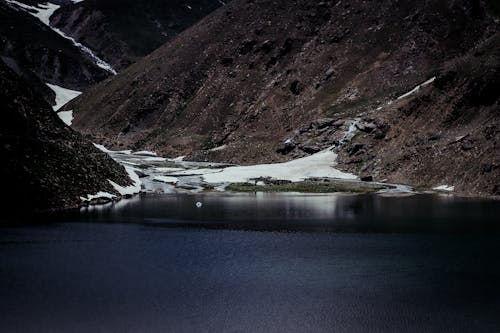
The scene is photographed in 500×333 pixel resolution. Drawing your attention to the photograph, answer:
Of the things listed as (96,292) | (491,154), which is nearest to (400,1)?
(491,154)

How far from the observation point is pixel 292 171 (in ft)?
305

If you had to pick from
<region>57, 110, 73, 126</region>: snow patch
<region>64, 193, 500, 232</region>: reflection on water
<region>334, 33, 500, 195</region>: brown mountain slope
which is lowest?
<region>64, 193, 500, 232</region>: reflection on water

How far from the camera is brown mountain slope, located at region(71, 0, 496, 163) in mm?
115125

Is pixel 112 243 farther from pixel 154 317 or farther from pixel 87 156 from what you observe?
pixel 87 156

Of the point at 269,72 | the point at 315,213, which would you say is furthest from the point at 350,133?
the point at 269,72

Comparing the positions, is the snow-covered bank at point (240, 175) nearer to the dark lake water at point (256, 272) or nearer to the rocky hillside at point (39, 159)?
the rocky hillside at point (39, 159)

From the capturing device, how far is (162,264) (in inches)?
1356

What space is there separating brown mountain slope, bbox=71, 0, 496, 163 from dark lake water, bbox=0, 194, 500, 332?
58373 mm

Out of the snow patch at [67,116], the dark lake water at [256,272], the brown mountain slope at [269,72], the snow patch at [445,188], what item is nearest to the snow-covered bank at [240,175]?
the snow patch at [445,188]

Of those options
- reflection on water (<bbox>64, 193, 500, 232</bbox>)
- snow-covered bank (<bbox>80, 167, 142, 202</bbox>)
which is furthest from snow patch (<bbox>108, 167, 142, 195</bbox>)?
reflection on water (<bbox>64, 193, 500, 232</bbox>)

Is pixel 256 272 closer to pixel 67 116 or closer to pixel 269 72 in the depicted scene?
pixel 269 72

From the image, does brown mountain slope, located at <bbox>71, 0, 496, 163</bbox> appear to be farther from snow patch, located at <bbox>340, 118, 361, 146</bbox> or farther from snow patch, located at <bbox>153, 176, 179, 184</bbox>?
snow patch, located at <bbox>153, 176, 179, 184</bbox>

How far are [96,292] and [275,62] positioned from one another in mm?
115680

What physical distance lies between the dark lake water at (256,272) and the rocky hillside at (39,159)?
4.57 m
